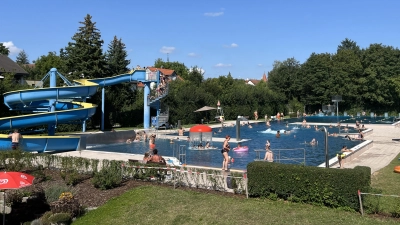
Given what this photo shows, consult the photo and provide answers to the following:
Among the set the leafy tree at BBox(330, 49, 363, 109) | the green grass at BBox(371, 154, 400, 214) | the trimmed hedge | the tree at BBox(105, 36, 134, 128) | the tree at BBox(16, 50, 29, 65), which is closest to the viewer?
the green grass at BBox(371, 154, 400, 214)

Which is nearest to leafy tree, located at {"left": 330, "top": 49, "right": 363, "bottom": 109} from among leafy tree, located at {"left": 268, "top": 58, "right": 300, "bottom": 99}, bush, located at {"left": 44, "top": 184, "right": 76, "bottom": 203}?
leafy tree, located at {"left": 268, "top": 58, "right": 300, "bottom": 99}

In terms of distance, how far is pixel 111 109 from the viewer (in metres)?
39.7

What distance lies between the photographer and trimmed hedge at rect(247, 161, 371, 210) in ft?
31.6

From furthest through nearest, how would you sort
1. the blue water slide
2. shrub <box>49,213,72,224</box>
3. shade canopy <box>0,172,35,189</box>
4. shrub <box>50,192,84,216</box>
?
the blue water slide
shrub <box>50,192,84,216</box>
shrub <box>49,213,72,224</box>
shade canopy <box>0,172,35,189</box>

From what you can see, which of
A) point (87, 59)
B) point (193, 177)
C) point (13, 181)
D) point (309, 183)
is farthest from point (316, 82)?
point (13, 181)

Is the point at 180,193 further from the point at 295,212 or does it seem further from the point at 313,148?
the point at 313,148

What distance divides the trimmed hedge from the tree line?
99.5 ft

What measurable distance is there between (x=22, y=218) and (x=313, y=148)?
67.7 feet

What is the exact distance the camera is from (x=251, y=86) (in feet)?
218

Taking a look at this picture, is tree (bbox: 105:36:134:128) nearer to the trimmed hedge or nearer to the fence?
the fence

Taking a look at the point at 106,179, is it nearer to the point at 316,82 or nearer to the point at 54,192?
the point at 54,192

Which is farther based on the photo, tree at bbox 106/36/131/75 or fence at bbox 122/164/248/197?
tree at bbox 106/36/131/75

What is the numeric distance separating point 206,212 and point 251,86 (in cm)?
5806

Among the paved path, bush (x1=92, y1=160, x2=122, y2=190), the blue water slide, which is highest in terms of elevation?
the blue water slide
